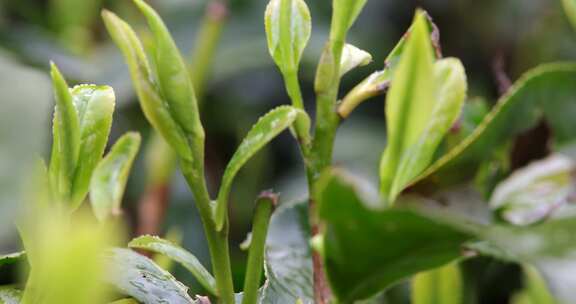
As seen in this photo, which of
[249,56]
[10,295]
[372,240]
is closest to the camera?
[372,240]

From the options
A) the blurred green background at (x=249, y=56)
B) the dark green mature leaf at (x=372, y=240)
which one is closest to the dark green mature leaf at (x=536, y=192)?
the dark green mature leaf at (x=372, y=240)

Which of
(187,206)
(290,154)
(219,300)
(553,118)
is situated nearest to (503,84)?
(553,118)

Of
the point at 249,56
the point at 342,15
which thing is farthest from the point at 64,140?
the point at 249,56

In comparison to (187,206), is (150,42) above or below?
above

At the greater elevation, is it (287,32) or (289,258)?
(287,32)

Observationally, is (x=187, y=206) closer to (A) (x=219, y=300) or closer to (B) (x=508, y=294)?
(B) (x=508, y=294)

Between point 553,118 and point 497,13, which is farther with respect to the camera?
point 497,13

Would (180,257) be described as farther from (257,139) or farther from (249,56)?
(249,56)

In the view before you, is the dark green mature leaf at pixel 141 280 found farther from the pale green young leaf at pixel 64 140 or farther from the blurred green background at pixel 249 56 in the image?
the blurred green background at pixel 249 56
